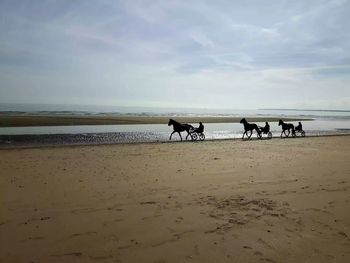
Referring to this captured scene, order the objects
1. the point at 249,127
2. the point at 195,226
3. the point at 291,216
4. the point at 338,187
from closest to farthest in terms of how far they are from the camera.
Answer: the point at 195,226 → the point at 291,216 → the point at 338,187 → the point at 249,127

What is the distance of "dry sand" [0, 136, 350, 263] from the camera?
5312 millimetres

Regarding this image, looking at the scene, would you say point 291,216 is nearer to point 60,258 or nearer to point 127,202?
point 127,202

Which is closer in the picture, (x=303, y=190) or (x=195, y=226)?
(x=195, y=226)

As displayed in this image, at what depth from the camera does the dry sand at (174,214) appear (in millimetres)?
5312

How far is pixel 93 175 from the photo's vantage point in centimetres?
1080

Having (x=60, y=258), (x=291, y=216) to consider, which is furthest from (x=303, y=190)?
(x=60, y=258)

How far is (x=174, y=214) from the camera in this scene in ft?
22.9

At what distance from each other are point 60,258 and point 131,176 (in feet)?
18.7

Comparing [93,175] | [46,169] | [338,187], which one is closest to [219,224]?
[338,187]

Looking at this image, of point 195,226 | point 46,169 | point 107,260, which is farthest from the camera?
point 46,169

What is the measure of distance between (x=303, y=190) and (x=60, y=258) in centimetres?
627

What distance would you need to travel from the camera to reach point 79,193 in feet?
27.8

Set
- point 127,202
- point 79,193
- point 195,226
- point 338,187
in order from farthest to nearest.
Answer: point 338,187
point 79,193
point 127,202
point 195,226

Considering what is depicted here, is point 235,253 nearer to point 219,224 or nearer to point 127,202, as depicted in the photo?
point 219,224
